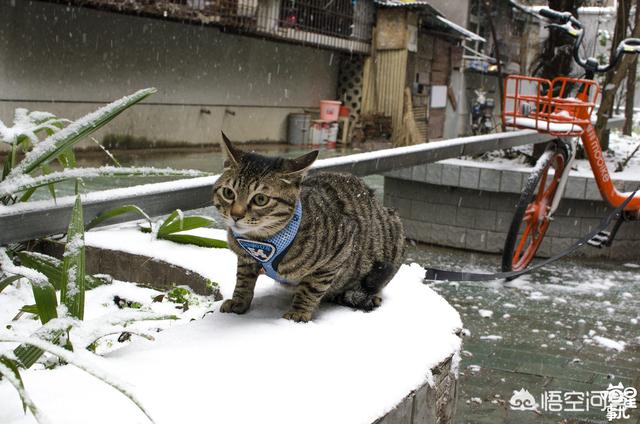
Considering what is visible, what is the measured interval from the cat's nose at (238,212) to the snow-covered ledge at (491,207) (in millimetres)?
5820

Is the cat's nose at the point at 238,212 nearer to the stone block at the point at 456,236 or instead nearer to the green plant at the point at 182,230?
the green plant at the point at 182,230

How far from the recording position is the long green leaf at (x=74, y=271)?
1973 mm

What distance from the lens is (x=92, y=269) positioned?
3.53 metres

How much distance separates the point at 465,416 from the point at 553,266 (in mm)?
4014

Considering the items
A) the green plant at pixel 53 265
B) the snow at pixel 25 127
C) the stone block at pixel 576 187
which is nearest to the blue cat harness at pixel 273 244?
the green plant at pixel 53 265

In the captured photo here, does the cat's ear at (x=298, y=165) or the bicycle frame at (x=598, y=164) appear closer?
the cat's ear at (x=298, y=165)

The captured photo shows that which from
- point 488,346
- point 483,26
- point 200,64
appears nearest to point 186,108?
point 200,64

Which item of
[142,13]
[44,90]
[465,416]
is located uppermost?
[142,13]

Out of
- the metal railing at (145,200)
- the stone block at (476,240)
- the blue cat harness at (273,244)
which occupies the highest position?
the metal railing at (145,200)

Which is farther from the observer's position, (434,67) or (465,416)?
(434,67)

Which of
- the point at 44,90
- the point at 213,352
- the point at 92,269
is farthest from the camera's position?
the point at 44,90

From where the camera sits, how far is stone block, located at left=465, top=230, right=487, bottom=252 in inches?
311

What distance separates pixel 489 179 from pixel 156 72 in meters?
10.2

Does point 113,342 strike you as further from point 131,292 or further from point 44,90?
point 44,90
